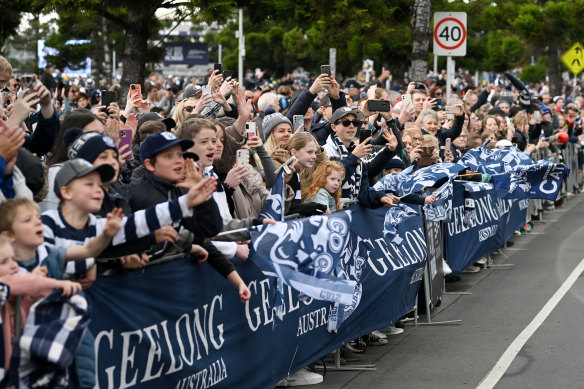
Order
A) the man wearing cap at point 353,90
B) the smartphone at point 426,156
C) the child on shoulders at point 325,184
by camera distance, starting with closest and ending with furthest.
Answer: the child on shoulders at point 325,184 < the smartphone at point 426,156 < the man wearing cap at point 353,90

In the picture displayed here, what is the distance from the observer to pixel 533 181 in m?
13.3

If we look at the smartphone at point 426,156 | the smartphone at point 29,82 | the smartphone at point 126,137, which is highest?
the smartphone at point 29,82

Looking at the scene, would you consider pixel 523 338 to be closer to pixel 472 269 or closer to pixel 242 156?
pixel 242 156

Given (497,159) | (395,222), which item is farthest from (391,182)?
(497,159)

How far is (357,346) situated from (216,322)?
3052 millimetres

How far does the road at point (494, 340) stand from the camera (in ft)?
26.6

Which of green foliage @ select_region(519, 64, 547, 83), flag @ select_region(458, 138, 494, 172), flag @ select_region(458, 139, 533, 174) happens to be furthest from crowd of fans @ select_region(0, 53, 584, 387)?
green foliage @ select_region(519, 64, 547, 83)

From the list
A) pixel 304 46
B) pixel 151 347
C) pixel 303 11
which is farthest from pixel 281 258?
pixel 304 46

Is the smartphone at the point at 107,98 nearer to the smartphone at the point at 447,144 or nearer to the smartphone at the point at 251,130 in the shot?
the smartphone at the point at 251,130

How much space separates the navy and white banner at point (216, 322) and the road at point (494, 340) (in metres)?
0.40

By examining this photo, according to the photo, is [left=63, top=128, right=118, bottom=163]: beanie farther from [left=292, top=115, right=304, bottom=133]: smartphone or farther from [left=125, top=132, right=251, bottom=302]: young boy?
[left=292, top=115, right=304, bottom=133]: smartphone

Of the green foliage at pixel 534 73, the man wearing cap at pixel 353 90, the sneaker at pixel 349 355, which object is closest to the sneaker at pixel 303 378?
the sneaker at pixel 349 355

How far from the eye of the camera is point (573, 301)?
11.3 metres

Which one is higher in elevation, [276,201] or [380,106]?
[380,106]
